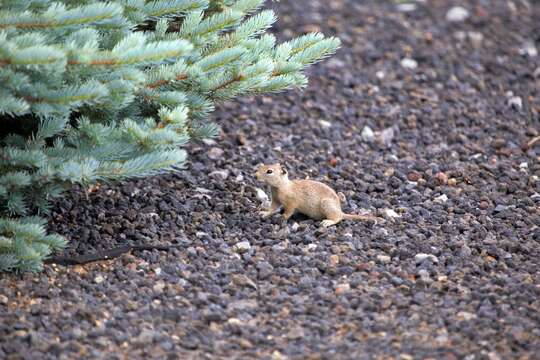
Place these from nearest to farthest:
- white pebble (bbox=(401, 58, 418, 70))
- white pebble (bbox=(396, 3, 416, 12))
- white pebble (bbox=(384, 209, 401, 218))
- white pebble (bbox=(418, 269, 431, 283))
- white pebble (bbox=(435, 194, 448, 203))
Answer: white pebble (bbox=(418, 269, 431, 283))
white pebble (bbox=(384, 209, 401, 218))
white pebble (bbox=(435, 194, 448, 203))
white pebble (bbox=(401, 58, 418, 70))
white pebble (bbox=(396, 3, 416, 12))

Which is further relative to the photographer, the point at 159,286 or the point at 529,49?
the point at 529,49

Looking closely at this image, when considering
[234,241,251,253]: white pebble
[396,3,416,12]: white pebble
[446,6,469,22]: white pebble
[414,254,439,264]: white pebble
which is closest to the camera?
[414,254,439,264]: white pebble

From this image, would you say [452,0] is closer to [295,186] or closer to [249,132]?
[249,132]

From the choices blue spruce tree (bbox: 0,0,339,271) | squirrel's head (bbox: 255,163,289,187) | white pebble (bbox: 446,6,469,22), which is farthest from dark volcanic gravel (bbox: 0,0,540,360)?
white pebble (bbox: 446,6,469,22)

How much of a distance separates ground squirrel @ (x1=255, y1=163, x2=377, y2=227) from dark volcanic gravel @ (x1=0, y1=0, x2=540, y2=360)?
0.08 meters

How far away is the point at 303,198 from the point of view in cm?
572

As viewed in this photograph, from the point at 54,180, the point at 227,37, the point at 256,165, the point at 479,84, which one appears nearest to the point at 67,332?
the point at 54,180

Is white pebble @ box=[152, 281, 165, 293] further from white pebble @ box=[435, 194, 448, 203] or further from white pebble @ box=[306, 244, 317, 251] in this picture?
white pebble @ box=[435, 194, 448, 203]

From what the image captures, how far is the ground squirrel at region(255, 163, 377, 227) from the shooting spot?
5590 millimetres

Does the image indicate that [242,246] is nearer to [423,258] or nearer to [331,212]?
[331,212]

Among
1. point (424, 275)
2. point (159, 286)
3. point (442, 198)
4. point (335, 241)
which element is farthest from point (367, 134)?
point (159, 286)

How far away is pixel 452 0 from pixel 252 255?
19.5 feet

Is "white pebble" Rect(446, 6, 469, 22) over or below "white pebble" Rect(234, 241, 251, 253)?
below

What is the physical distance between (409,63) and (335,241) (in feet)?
12.0
